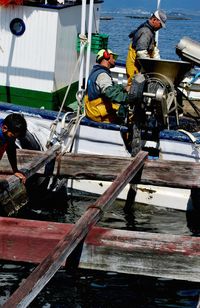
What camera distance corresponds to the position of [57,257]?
5.54 metres

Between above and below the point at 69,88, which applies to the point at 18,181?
below

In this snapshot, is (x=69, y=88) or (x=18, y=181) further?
(x=69, y=88)

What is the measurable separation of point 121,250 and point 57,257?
0.73m

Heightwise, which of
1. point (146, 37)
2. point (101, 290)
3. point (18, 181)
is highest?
point (146, 37)

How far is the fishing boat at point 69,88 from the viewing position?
378 inches

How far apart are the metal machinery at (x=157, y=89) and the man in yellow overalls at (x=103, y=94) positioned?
1.18ft

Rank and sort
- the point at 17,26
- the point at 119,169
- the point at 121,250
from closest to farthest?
the point at 121,250 < the point at 119,169 < the point at 17,26

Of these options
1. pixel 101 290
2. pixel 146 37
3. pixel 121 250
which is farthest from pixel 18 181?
pixel 146 37

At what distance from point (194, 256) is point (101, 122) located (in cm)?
441

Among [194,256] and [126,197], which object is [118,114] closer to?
[126,197]

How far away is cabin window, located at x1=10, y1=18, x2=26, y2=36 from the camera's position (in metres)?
11.3

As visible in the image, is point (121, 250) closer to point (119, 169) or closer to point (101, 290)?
point (101, 290)

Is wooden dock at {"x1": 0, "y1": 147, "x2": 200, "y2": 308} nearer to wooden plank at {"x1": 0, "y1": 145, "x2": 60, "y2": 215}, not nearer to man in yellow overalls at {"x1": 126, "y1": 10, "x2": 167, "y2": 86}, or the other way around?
wooden plank at {"x1": 0, "y1": 145, "x2": 60, "y2": 215}

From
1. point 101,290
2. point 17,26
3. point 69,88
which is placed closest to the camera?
point 101,290
